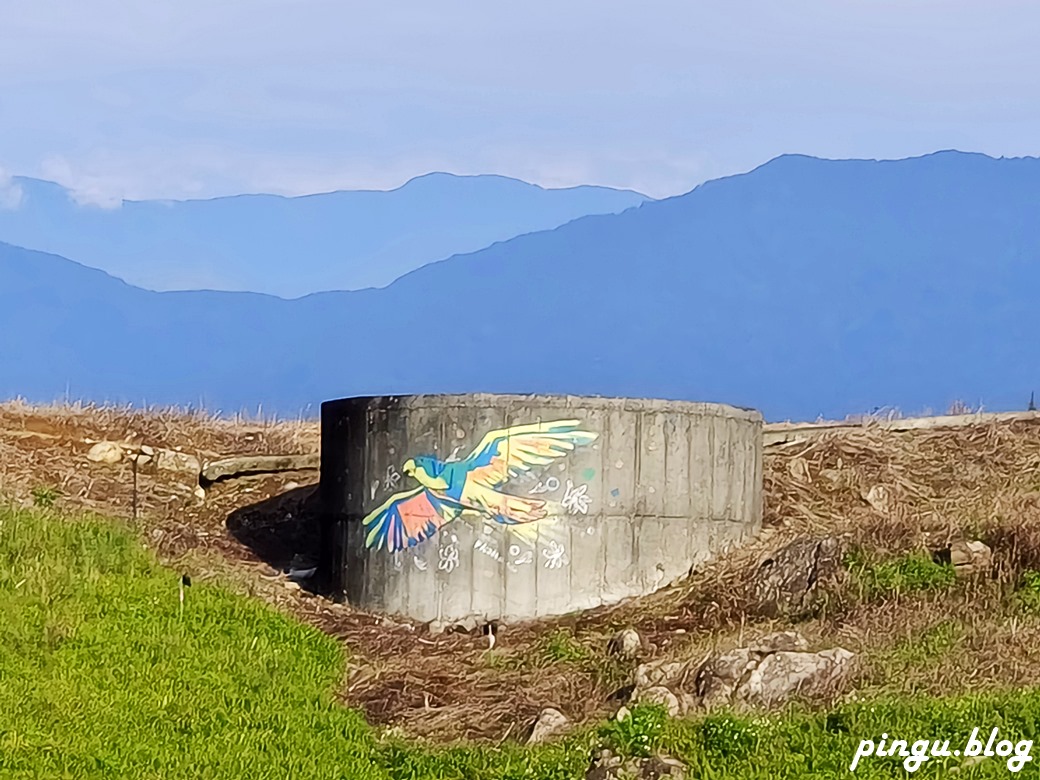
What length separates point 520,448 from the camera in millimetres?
13547

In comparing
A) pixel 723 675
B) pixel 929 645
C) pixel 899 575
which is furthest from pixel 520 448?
pixel 929 645

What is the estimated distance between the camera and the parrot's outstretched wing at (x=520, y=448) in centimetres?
1350

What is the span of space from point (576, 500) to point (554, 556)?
54 centimetres

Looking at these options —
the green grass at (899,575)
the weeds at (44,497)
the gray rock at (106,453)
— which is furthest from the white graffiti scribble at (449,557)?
the gray rock at (106,453)

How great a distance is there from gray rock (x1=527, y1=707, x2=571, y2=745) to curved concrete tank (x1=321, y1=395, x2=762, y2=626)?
385 cm

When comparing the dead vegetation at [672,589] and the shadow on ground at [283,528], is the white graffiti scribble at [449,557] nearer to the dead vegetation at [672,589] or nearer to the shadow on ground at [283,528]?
the dead vegetation at [672,589]

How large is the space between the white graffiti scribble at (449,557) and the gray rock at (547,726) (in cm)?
391

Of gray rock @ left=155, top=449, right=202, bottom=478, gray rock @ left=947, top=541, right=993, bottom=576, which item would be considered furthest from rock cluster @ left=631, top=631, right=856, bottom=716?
gray rock @ left=155, top=449, right=202, bottom=478

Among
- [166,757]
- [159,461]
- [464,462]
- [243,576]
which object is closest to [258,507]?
[159,461]

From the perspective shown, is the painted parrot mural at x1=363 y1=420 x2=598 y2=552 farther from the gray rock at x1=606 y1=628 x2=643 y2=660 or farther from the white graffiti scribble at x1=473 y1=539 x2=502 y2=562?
the gray rock at x1=606 y1=628 x2=643 y2=660

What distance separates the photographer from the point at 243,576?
13930 millimetres

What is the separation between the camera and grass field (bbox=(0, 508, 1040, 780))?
8133mm

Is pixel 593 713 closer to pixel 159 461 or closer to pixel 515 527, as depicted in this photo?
pixel 515 527

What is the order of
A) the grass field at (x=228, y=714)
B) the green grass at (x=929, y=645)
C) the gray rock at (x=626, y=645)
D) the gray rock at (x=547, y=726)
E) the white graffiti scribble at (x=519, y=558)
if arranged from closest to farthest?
the grass field at (x=228, y=714) < the gray rock at (x=547, y=726) < the green grass at (x=929, y=645) < the gray rock at (x=626, y=645) < the white graffiti scribble at (x=519, y=558)
